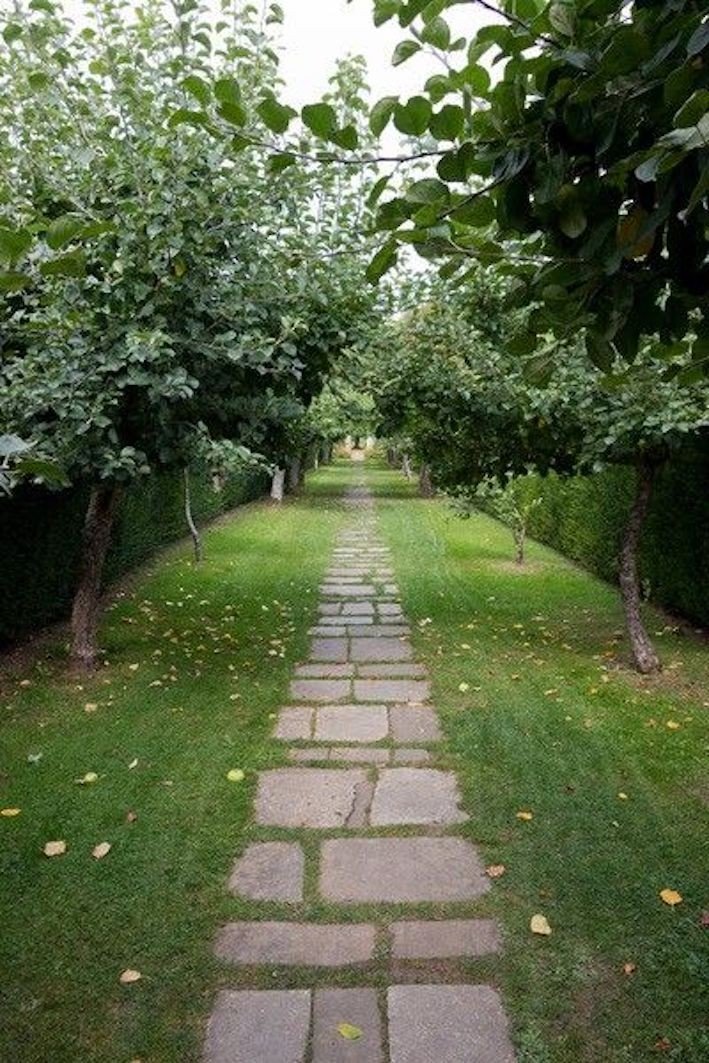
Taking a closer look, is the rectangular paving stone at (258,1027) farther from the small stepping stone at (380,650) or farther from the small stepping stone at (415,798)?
the small stepping stone at (380,650)

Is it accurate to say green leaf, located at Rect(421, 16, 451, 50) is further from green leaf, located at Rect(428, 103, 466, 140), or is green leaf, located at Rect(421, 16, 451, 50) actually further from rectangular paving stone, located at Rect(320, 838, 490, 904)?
rectangular paving stone, located at Rect(320, 838, 490, 904)

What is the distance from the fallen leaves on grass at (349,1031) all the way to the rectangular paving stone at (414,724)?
2623mm

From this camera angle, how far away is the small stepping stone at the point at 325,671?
6770 millimetres

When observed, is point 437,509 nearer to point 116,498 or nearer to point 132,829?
point 116,498

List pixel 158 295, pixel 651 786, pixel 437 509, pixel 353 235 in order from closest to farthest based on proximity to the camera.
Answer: pixel 651 786 < pixel 158 295 < pixel 353 235 < pixel 437 509

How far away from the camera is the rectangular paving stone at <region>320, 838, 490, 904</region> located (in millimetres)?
3518

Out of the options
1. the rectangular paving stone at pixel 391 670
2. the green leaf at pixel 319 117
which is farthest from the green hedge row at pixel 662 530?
the green leaf at pixel 319 117

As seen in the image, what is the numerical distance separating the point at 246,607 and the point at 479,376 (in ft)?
14.5

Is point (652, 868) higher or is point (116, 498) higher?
point (116, 498)

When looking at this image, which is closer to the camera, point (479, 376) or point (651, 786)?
point (651, 786)

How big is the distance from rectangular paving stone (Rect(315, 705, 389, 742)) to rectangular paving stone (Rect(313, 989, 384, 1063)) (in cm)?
246

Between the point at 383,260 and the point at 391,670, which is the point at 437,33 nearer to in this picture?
the point at 383,260

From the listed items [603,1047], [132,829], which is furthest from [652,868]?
[132,829]

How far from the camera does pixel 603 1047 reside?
263cm
